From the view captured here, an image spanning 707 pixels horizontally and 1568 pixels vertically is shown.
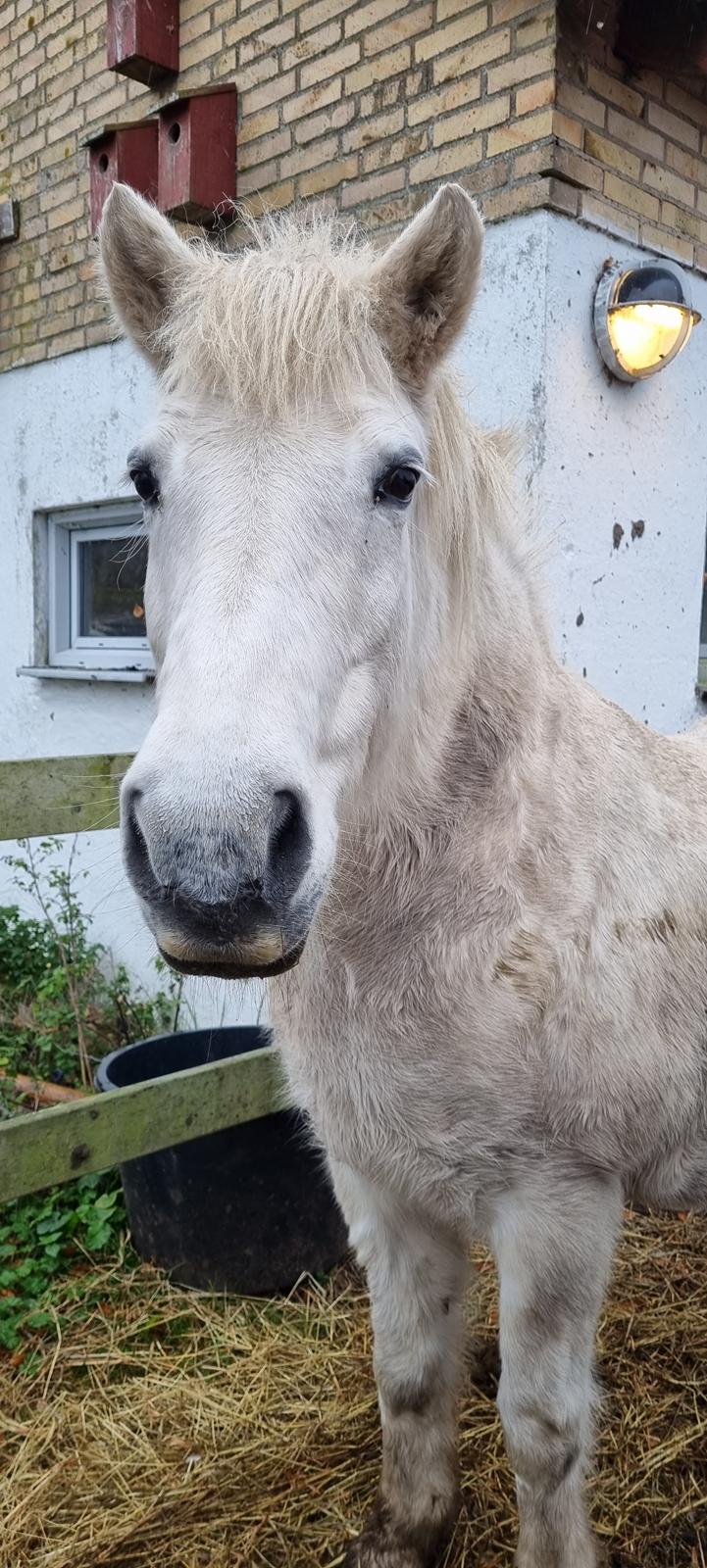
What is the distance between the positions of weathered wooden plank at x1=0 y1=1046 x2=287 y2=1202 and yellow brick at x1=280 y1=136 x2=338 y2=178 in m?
3.24

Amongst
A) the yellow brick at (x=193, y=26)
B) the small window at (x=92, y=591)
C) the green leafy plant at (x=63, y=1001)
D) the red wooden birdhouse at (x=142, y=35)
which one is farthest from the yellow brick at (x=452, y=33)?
Answer: the green leafy plant at (x=63, y=1001)

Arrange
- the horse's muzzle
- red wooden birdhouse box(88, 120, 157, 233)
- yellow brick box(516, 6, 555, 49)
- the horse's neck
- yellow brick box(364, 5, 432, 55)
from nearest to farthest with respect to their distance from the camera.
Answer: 1. the horse's muzzle
2. the horse's neck
3. yellow brick box(516, 6, 555, 49)
4. yellow brick box(364, 5, 432, 55)
5. red wooden birdhouse box(88, 120, 157, 233)

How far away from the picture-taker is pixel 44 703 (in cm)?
513

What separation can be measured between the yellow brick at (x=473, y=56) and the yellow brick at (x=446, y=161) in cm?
22

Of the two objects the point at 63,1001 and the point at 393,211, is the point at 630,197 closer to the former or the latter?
the point at 393,211

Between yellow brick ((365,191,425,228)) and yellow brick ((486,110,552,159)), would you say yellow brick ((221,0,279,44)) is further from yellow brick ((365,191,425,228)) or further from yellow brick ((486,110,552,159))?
yellow brick ((486,110,552,159))

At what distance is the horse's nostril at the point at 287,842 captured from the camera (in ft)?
3.33

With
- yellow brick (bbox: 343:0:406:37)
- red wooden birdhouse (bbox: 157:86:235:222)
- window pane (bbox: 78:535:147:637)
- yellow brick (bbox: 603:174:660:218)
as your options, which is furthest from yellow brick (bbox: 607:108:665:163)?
window pane (bbox: 78:535:147:637)

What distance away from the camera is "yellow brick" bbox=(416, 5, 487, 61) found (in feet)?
10.2

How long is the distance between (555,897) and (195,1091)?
1245 millimetres

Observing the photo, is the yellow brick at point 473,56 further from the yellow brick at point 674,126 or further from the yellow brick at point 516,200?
the yellow brick at point 674,126

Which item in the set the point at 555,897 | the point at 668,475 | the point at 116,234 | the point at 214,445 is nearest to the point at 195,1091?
the point at 555,897

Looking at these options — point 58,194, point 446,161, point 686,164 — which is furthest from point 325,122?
point 58,194

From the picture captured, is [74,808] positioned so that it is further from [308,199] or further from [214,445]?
[308,199]
